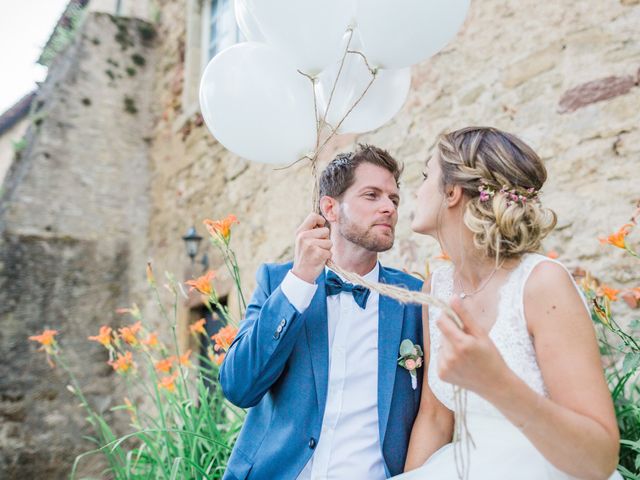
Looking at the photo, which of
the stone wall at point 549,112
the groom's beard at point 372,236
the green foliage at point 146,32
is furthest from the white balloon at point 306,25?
the green foliage at point 146,32

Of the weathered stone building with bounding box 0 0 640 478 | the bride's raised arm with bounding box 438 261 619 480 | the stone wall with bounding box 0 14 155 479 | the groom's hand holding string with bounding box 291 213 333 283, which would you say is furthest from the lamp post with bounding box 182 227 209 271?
the bride's raised arm with bounding box 438 261 619 480

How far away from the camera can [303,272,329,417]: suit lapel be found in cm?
161

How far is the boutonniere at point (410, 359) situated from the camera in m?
1.65

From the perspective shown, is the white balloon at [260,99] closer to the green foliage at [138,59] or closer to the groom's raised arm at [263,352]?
the groom's raised arm at [263,352]

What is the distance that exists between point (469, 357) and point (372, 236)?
868mm

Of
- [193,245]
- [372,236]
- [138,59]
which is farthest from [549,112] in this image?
[138,59]

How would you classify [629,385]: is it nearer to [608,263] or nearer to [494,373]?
[608,263]

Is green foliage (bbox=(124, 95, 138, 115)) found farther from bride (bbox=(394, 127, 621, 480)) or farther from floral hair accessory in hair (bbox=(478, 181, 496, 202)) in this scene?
floral hair accessory in hair (bbox=(478, 181, 496, 202))

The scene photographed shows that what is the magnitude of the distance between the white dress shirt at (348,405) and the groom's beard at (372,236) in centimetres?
28

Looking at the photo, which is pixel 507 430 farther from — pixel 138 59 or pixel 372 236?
pixel 138 59

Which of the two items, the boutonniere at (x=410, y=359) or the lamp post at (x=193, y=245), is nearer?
the boutonniere at (x=410, y=359)

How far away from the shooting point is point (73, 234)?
19.2ft

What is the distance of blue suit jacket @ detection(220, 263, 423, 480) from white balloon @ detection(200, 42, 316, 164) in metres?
0.52

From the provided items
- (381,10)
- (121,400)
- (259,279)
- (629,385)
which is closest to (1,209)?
(121,400)
